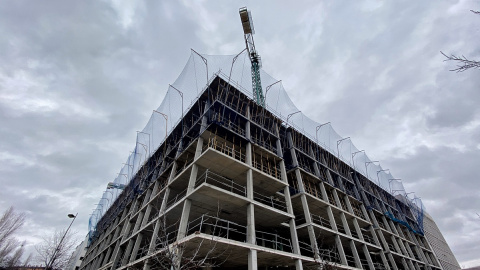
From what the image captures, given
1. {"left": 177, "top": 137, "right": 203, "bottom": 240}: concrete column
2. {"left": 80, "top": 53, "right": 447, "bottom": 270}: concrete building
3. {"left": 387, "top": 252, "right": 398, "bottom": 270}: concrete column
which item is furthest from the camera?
{"left": 387, "top": 252, "right": 398, "bottom": 270}: concrete column

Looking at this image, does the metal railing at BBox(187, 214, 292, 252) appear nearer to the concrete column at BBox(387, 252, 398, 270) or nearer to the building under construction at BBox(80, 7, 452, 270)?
the building under construction at BBox(80, 7, 452, 270)

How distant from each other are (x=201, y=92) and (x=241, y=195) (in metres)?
10.0

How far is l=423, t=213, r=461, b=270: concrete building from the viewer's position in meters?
43.7

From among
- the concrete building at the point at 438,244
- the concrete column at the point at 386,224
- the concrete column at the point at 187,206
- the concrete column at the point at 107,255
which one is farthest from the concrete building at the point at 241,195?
the concrete building at the point at 438,244

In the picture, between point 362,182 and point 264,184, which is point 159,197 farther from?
point 362,182

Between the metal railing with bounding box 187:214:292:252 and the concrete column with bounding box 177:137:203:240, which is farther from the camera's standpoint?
the metal railing with bounding box 187:214:292:252

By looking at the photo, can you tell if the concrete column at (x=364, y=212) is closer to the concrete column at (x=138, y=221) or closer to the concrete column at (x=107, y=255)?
the concrete column at (x=138, y=221)

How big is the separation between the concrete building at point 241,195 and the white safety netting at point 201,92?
183mm

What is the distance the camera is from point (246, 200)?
15.0 m

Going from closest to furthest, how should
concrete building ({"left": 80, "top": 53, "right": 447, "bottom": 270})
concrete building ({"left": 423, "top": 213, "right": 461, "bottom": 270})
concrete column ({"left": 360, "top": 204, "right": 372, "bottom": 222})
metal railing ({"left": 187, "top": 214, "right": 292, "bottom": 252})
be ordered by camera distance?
concrete building ({"left": 80, "top": 53, "right": 447, "bottom": 270}) → metal railing ({"left": 187, "top": 214, "right": 292, "bottom": 252}) → concrete column ({"left": 360, "top": 204, "right": 372, "bottom": 222}) → concrete building ({"left": 423, "top": 213, "right": 461, "bottom": 270})

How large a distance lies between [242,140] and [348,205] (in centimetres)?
1562

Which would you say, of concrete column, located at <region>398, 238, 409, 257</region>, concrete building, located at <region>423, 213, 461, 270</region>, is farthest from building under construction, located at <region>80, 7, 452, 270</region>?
concrete building, located at <region>423, 213, 461, 270</region>

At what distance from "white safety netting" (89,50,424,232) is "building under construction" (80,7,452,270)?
116mm

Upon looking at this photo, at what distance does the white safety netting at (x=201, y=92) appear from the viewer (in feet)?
68.5
